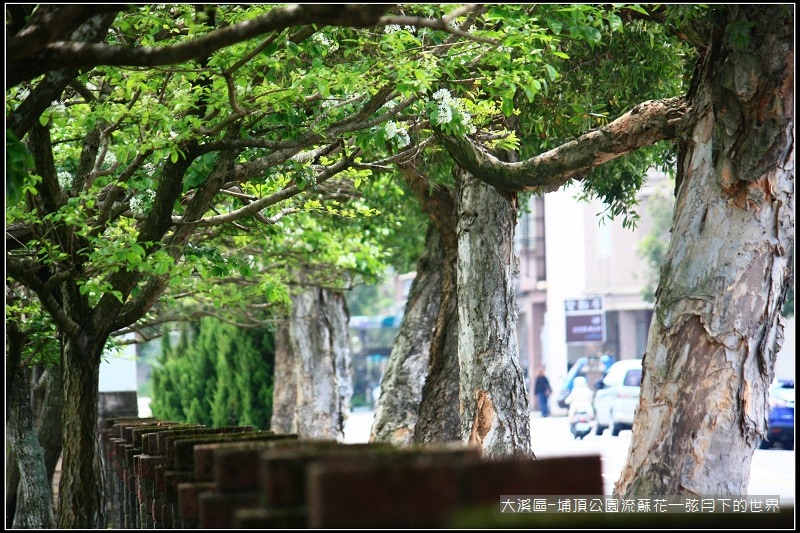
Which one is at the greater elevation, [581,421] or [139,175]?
[139,175]

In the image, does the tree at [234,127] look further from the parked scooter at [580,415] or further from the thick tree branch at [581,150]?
the parked scooter at [580,415]

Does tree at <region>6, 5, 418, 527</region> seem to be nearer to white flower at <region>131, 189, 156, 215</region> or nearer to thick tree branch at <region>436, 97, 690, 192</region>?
white flower at <region>131, 189, 156, 215</region>

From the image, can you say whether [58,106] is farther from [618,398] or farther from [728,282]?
[618,398]

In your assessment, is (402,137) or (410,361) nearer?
→ (402,137)

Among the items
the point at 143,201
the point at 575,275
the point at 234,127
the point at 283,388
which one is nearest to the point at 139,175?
the point at 143,201

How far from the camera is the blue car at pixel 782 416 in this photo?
24.3 meters

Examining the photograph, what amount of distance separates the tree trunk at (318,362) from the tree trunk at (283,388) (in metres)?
1.43

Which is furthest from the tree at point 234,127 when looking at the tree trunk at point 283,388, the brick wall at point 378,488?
the tree trunk at point 283,388

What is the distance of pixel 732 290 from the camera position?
7527 mm

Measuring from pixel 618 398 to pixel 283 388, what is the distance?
7819 mm

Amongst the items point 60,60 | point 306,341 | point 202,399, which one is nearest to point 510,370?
point 60,60

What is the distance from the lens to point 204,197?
962 cm

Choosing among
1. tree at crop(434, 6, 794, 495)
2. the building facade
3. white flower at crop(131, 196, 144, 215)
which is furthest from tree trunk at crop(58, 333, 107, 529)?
the building facade

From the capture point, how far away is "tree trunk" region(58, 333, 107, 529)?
30.1 ft
